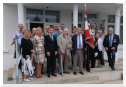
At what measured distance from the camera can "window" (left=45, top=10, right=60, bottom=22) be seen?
6745 millimetres

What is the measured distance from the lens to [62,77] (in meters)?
Result: 3.71

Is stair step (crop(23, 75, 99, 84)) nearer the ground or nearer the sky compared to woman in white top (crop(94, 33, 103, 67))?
nearer the ground

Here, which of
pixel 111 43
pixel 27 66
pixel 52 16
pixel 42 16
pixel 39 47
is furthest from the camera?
pixel 52 16

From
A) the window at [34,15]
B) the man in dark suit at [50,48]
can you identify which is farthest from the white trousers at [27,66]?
the window at [34,15]

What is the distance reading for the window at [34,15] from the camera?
627 cm

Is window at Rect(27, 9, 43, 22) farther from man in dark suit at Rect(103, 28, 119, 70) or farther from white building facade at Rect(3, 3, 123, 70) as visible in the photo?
man in dark suit at Rect(103, 28, 119, 70)

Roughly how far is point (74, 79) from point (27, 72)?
1.58m

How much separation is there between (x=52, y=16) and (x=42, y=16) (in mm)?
626

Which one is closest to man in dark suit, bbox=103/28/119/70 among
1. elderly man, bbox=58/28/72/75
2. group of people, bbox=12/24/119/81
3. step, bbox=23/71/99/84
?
group of people, bbox=12/24/119/81

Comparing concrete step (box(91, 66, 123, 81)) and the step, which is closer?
the step

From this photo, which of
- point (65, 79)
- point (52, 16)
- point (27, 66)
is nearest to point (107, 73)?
point (65, 79)

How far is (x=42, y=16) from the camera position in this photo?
6648 millimetres

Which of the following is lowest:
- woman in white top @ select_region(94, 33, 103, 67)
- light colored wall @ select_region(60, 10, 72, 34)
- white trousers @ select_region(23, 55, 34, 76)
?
white trousers @ select_region(23, 55, 34, 76)

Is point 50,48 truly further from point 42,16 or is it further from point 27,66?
point 42,16
